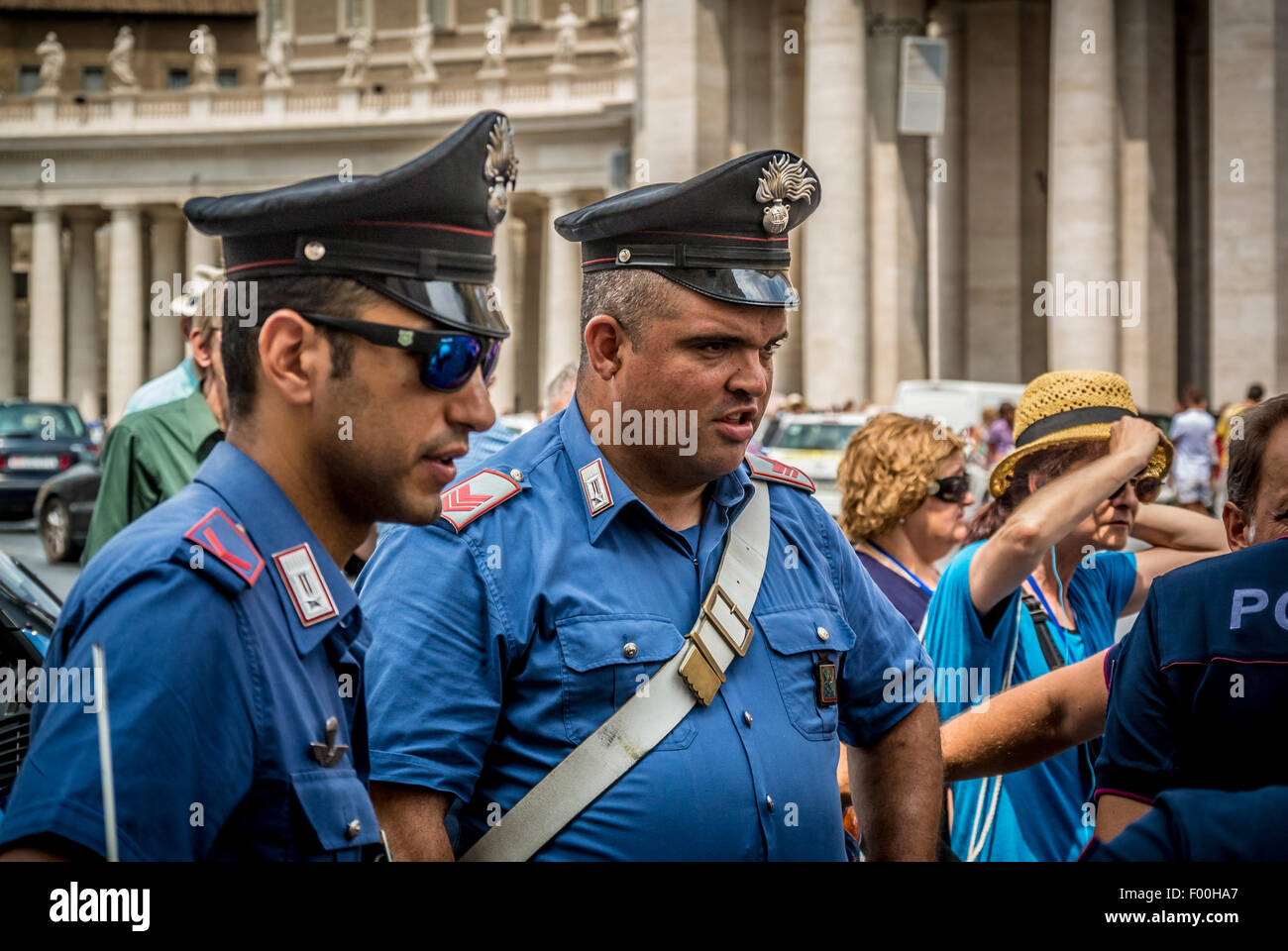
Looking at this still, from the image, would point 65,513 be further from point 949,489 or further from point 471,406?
point 471,406

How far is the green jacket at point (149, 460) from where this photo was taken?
238 inches

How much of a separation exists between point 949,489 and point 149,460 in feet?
9.56

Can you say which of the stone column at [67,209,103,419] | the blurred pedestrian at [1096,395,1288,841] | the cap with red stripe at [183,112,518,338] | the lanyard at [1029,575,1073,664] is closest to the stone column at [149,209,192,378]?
the stone column at [67,209,103,419]

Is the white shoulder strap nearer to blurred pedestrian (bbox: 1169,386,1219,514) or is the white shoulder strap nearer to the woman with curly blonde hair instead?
the woman with curly blonde hair

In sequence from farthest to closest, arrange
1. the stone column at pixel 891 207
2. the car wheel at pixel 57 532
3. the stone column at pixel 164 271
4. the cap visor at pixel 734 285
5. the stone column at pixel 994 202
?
the stone column at pixel 164 271
the stone column at pixel 994 202
the stone column at pixel 891 207
the car wheel at pixel 57 532
the cap visor at pixel 734 285

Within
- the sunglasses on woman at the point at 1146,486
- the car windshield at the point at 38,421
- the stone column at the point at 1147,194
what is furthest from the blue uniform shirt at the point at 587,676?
the stone column at the point at 1147,194

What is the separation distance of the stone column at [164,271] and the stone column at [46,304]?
3.17 m

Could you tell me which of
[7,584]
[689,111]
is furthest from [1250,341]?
[7,584]

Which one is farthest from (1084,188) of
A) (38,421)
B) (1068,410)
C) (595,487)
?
(595,487)

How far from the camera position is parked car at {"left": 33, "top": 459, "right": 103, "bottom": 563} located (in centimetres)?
1925

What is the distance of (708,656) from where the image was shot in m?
2.96

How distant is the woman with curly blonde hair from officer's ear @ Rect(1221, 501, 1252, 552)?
2.33m

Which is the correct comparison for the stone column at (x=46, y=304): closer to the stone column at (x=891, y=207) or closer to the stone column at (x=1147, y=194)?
the stone column at (x=891, y=207)
